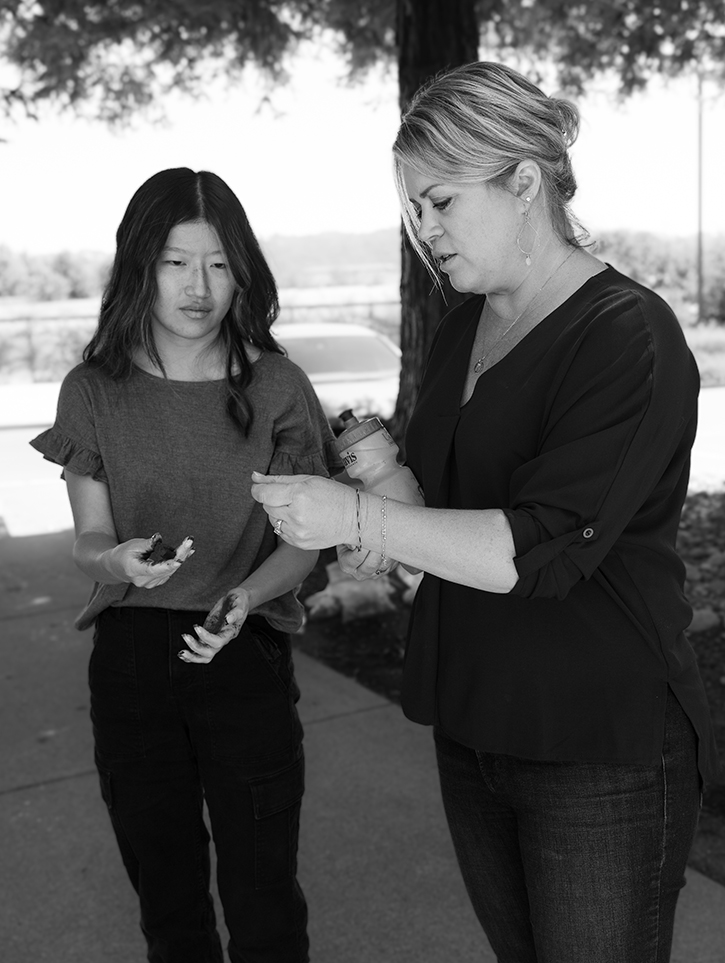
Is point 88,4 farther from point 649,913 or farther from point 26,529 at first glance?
point 649,913

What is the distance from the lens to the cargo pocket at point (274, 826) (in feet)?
7.21

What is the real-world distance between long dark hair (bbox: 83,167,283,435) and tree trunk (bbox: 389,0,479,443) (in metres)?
4.56

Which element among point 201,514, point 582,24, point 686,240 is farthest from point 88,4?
point 686,240

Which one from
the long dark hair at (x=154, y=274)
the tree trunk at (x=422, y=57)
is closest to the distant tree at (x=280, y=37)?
the tree trunk at (x=422, y=57)

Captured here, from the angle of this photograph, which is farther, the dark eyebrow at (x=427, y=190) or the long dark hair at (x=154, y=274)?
the long dark hair at (x=154, y=274)

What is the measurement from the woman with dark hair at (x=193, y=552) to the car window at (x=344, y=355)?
12.8 meters

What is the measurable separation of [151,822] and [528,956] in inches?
32.2

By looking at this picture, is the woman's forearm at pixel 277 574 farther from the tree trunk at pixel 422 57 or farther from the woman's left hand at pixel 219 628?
the tree trunk at pixel 422 57

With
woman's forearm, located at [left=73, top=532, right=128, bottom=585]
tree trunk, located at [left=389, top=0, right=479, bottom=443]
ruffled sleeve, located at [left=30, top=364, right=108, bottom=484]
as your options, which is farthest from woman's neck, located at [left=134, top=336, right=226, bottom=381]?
tree trunk, located at [left=389, top=0, right=479, bottom=443]

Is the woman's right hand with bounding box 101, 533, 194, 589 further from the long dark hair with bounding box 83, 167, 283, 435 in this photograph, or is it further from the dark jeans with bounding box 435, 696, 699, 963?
the dark jeans with bounding box 435, 696, 699, 963

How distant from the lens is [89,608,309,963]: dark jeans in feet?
7.18

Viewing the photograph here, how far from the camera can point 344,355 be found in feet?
51.4

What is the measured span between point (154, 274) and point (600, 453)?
1.07m

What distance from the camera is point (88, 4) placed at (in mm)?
9719
